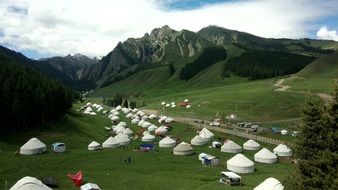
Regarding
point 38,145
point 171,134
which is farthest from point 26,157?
point 171,134

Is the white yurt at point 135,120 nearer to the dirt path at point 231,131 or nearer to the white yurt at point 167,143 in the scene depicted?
the dirt path at point 231,131

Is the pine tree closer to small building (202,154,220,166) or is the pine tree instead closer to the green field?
the green field

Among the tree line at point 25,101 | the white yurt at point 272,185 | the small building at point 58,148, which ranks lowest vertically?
the small building at point 58,148

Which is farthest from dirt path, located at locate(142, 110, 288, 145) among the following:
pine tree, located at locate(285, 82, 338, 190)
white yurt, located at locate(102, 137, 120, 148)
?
pine tree, located at locate(285, 82, 338, 190)

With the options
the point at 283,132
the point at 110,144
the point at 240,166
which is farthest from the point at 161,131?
the point at 240,166

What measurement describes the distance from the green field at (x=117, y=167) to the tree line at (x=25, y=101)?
125 inches

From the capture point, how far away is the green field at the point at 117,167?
162 ft

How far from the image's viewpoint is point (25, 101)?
3157 inches

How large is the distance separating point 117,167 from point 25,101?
3197cm

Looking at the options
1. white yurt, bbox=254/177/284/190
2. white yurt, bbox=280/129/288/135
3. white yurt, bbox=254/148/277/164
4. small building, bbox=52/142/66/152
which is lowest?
white yurt, bbox=280/129/288/135

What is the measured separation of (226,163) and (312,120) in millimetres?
38108

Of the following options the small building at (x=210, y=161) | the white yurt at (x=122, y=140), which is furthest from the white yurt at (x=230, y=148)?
the white yurt at (x=122, y=140)

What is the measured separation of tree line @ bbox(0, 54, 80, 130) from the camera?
76.5 metres

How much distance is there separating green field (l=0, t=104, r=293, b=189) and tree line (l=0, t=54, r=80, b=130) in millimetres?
3166
